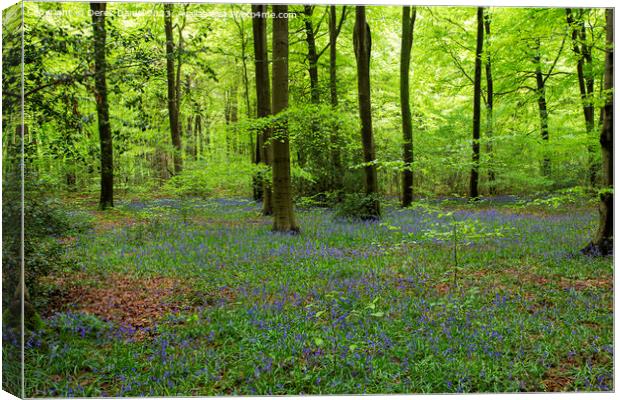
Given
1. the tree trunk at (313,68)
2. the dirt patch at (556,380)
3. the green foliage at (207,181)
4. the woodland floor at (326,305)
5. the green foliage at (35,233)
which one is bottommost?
the dirt patch at (556,380)

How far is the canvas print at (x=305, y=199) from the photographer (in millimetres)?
4039

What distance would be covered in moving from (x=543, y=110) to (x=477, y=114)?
840mm

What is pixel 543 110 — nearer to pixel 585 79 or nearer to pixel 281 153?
pixel 585 79

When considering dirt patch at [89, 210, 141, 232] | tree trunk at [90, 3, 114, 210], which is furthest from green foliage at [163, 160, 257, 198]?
tree trunk at [90, 3, 114, 210]

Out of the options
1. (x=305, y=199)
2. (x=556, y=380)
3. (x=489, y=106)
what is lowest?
(x=556, y=380)

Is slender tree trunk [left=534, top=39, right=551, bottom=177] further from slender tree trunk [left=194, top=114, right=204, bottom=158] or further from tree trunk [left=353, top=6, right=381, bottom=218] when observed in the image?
slender tree trunk [left=194, top=114, right=204, bottom=158]

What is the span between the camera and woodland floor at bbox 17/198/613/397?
3945 millimetres

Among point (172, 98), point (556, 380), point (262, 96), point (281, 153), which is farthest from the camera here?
point (281, 153)

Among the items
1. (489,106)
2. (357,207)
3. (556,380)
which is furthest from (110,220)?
(556,380)

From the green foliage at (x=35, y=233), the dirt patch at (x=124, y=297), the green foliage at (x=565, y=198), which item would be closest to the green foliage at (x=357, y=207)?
the green foliage at (x=565, y=198)

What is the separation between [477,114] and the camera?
17.3 ft

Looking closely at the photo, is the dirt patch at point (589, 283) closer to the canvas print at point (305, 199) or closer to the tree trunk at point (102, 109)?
the canvas print at point (305, 199)

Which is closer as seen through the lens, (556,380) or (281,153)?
(556,380)

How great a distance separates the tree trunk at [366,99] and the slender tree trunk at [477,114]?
1169mm
